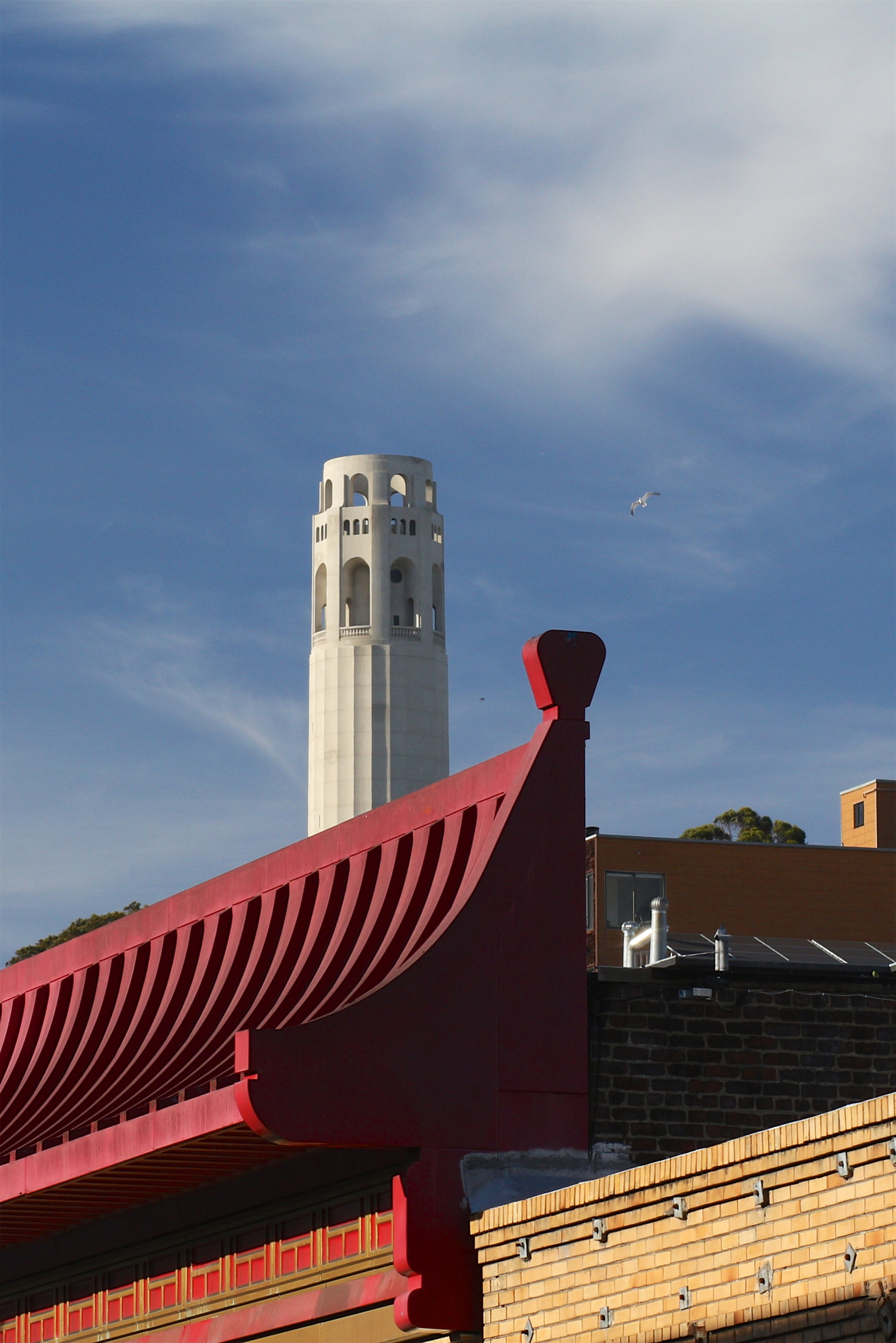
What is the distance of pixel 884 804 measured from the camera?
227 feet

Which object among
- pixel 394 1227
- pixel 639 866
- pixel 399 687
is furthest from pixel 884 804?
pixel 394 1227

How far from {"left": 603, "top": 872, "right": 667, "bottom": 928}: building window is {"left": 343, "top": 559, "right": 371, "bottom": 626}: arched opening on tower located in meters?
54.3

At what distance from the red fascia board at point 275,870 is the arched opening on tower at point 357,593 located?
91529 millimetres

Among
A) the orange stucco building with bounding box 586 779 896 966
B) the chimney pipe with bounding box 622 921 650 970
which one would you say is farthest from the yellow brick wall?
the orange stucco building with bounding box 586 779 896 966

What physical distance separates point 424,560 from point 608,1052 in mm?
100215

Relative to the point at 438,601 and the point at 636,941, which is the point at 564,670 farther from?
the point at 438,601

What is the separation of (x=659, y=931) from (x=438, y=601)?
97865mm

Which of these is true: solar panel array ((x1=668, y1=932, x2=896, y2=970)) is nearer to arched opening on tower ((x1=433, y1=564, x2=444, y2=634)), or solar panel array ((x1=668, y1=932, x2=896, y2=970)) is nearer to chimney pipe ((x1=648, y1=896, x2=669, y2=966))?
chimney pipe ((x1=648, y1=896, x2=669, y2=966))

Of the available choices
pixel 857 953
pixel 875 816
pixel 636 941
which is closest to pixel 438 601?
pixel 875 816

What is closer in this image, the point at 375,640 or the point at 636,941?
the point at 636,941

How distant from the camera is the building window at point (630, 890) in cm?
6191

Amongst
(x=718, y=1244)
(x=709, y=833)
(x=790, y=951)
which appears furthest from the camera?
(x=709, y=833)

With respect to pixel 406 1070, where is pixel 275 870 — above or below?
above

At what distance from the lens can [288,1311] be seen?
1753 cm
